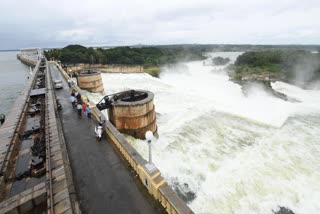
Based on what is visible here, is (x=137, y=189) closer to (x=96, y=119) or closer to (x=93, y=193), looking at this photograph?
(x=93, y=193)

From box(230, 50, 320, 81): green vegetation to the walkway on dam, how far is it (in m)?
45.7

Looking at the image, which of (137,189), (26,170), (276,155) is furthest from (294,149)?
(26,170)

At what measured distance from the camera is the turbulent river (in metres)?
9.89

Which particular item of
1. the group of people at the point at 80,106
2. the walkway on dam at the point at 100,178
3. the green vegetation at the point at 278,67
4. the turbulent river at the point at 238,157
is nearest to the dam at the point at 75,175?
the walkway on dam at the point at 100,178

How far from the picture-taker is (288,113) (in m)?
22.9


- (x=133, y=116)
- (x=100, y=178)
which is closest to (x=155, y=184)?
(x=100, y=178)

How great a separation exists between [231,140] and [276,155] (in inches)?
126

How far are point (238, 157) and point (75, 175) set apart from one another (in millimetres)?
10440

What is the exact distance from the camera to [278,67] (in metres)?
58.1

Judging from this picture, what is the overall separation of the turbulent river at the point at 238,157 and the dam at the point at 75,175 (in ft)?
12.9

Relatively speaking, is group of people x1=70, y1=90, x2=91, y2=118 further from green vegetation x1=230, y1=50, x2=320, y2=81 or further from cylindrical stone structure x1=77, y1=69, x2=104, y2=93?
green vegetation x1=230, y1=50, x2=320, y2=81

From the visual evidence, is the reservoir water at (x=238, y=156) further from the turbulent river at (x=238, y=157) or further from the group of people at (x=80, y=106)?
the group of people at (x=80, y=106)

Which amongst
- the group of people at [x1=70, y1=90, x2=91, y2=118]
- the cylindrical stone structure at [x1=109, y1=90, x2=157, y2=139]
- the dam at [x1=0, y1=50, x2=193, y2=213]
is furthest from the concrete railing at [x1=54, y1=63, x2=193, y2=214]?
the group of people at [x1=70, y1=90, x2=91, y2=118]

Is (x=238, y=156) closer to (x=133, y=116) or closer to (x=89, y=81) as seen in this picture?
(x=133, y=116)
